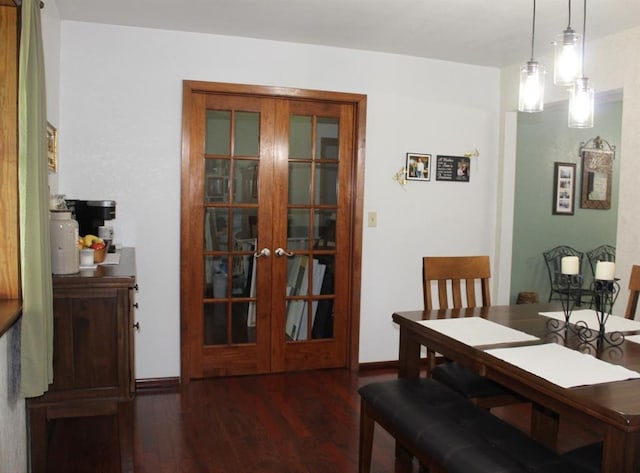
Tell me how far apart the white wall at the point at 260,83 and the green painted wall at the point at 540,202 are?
1.14 m

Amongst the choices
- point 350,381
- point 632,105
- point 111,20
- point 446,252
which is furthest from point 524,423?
point 111,20

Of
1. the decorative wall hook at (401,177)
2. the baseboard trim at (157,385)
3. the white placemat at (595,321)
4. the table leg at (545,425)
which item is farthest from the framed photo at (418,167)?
the baseboard trim at (157,385)

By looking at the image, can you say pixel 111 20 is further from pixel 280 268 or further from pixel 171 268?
pixel 280 268

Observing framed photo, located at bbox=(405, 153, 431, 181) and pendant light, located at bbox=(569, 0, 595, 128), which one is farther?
framed photo, located at bbox=(405, 153, 431, 181)

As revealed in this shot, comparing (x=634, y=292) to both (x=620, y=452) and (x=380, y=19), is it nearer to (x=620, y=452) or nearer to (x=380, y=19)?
(x=620, y=452)

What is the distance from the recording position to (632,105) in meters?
3.19

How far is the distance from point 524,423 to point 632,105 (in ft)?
6.57

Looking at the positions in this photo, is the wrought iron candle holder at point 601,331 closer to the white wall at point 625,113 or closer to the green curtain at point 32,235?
the white wall at point 625,113

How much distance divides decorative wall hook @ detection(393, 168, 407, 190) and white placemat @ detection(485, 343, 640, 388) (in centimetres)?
223

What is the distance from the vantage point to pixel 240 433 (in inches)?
114

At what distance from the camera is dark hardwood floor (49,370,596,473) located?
2578 millimetres

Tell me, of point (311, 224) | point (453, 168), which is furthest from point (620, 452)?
point (453, 168)

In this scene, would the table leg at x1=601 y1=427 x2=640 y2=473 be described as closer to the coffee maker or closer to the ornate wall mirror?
the coffee maker

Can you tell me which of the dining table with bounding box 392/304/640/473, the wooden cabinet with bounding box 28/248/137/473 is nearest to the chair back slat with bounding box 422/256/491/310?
the dining table with bounding box 392/304/640/473
